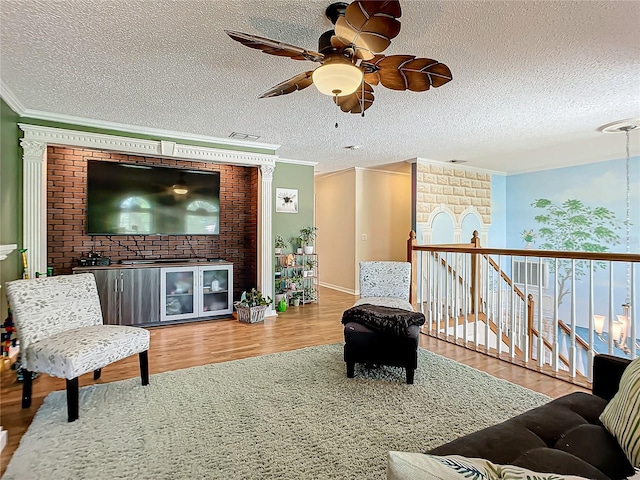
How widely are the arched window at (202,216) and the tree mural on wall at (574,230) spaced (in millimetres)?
5648

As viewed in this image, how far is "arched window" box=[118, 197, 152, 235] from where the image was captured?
14.4ft

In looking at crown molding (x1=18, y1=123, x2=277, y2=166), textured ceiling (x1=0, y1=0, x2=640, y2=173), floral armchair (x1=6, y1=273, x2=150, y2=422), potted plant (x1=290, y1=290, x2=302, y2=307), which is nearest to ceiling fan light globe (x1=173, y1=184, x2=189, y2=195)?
crown molding (x1=18, y1=123, x2=277, y2=166)

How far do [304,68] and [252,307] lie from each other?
3.07 m

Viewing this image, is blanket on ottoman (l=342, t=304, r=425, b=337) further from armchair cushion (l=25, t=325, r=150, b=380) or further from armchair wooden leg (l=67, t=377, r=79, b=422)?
armchair wooden leg (l=67, t=377, r=79, b=422)

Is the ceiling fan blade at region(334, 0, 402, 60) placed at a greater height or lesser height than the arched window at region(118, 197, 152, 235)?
greater

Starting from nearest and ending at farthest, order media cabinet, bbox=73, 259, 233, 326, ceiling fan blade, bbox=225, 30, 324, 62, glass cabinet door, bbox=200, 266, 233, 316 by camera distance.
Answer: ceiling fan blade, bbox=225, 30, 324, 62 < media cabinet, bbox=73, 259, 233, 326 < glass cabinet door, bbox=200, 266, 233, 316

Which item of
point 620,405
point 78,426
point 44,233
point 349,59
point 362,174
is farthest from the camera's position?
point 362,174

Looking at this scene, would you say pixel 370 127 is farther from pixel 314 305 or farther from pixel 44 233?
pixel 44 233

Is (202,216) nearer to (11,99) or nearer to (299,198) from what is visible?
(299,198)

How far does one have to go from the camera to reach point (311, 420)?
215 cm

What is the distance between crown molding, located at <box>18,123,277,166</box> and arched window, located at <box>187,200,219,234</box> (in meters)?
0.69

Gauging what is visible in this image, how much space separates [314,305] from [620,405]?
184 inches

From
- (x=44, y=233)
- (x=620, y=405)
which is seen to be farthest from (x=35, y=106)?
(x=620, y=405)

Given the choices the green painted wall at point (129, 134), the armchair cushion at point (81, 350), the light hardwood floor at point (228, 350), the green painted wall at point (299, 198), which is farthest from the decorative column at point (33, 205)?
the green painted wall at point (299, 198)
